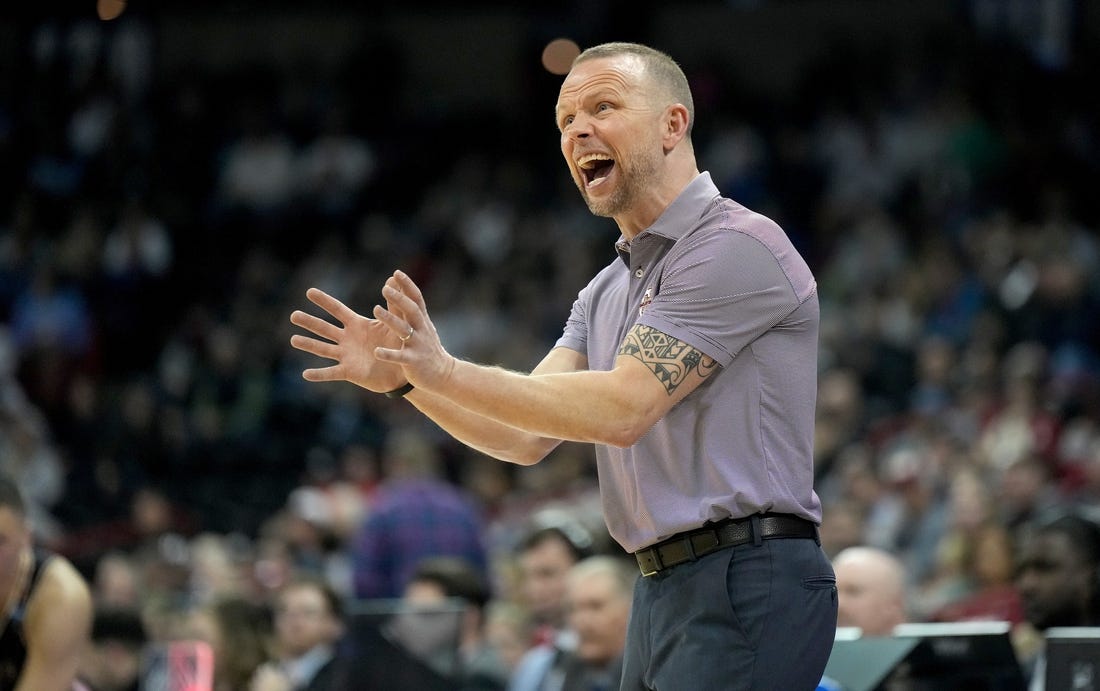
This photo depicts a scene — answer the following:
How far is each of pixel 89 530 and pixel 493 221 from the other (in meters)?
5.25

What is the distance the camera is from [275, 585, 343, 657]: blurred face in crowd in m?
7.36

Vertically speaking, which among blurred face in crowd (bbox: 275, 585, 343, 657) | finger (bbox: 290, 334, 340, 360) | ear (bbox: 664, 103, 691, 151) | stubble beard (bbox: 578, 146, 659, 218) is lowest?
Answer: blurred face in crowd (bbox: 275, 585, 343, 657)

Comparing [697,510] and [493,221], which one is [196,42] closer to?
[493,221]

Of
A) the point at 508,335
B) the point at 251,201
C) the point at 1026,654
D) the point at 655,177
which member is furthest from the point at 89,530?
the point at 655,177

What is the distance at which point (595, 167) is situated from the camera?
3.67m

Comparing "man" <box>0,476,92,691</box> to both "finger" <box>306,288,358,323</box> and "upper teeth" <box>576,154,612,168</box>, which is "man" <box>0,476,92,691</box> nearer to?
"finger" <box>306,288,358,323</box>

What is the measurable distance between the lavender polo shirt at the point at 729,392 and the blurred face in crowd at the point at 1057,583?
9.10ft

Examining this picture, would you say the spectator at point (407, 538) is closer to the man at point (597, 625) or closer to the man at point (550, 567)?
the man at point (550, 567)

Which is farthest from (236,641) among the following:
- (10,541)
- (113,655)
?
(10,541)

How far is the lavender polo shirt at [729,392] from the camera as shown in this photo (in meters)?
3.35

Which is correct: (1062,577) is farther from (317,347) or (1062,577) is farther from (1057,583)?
(317,347)

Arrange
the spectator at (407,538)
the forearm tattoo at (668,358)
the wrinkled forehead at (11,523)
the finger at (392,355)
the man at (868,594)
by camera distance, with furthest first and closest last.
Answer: the spectator at (407,538) < the man at (868,594) < the wrinkled forehead at (11,523) < the forearm tattoo at (668,358) < the finger at (392,355)

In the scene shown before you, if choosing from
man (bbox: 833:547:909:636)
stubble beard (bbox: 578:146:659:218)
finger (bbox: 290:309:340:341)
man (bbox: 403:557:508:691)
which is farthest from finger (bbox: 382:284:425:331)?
man (bbox: 403:557:508:691)

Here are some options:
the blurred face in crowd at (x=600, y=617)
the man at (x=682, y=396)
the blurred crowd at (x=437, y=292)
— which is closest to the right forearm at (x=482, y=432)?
the man at (x=682, y=396)
